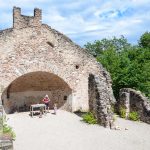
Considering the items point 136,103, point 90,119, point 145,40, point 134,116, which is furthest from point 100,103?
point 145,40

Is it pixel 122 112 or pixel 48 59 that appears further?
pixel 48 59

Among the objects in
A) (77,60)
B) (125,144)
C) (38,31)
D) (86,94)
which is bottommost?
(125,144)

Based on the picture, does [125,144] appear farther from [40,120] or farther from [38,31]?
[38,31]

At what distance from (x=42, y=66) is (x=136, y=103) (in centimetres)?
564

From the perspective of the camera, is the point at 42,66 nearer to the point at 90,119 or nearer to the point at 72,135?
the point at 90,119

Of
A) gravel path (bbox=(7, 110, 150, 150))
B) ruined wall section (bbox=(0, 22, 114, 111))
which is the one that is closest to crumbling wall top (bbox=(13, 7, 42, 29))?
ruined wall section (bbox=(0, 22, 114, 111))

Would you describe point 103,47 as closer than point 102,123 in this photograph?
No

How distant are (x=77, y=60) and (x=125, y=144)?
8303 millimetres

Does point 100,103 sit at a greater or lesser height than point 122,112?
greater

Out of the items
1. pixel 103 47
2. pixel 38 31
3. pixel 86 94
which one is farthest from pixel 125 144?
pixel 103 47

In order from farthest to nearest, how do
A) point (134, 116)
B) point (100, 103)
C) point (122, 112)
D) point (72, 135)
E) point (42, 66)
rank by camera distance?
point (42, 66)
point (122, 112)
point (134, 116)
point (100, 103)
point (72, 135)

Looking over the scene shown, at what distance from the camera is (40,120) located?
61.6 feet

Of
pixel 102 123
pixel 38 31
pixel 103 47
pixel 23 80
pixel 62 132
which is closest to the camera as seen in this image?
pixel 62 132

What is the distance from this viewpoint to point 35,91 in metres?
23.0
